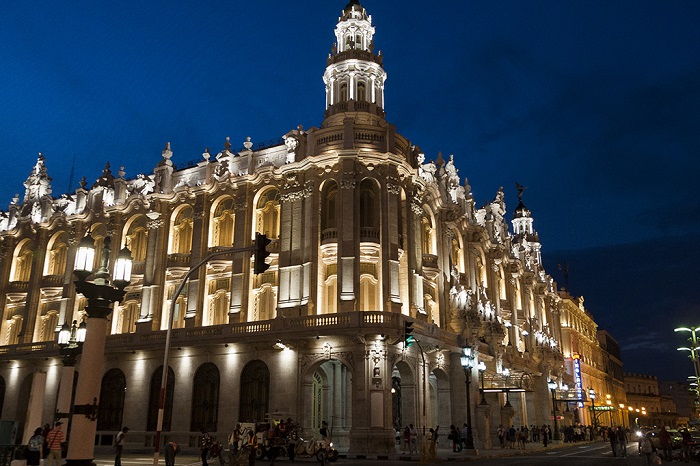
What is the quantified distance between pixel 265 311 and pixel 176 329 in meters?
6.14

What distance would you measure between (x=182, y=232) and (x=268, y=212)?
793 centimetres

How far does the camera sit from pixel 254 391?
40.7 meters

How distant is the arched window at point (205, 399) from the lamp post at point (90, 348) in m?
27.2

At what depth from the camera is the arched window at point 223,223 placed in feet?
156

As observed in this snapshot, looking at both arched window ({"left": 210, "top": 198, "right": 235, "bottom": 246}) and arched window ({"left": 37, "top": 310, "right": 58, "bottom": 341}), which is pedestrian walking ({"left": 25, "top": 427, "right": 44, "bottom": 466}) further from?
arched window ({"left": 37, "top": 310, "right": 58, "bottom": 341})

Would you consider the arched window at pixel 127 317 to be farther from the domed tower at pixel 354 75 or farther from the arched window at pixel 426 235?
the arched window at pixel 426 235

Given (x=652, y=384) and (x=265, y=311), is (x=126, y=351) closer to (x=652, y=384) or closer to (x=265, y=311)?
(x=265, y=311)

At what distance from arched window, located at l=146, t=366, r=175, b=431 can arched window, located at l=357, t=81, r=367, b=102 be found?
23566 millimetres

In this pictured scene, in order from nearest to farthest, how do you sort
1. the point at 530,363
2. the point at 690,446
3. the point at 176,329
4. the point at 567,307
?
1. the point at 690,446
2. the point at 176,329
3. the point at 530,363
4. the point at 567,307

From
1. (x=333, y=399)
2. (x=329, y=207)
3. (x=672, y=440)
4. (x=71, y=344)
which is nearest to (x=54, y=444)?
(x=71, y=344)

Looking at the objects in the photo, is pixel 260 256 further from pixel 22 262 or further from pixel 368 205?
pixel 22 262

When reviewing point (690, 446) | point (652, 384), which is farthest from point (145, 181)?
point (652, 384)

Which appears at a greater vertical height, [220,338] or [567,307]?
[567,307]

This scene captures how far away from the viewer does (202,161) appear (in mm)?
50625
